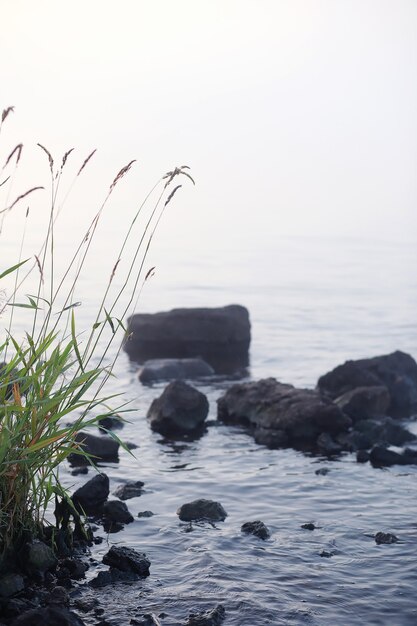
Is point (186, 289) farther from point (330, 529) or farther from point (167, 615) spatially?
point (167, 615)

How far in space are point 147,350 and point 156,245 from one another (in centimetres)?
3306

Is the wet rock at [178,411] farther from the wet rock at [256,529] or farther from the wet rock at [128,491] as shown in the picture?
the wet rock at [256,529]

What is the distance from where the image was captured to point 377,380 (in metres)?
17.2

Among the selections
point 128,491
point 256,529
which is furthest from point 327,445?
point 256,529

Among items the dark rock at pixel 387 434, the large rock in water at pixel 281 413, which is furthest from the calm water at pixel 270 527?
the dark rock at pixel 387 434

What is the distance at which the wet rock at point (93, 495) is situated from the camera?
33.3 feet

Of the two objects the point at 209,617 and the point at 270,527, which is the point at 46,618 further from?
the point at 270,527

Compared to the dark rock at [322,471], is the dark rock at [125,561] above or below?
above

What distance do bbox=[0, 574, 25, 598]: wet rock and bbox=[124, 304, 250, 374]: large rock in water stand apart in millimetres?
14842

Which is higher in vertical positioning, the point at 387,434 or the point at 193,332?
the point at 193,332

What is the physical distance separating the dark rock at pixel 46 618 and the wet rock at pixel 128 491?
13.5ft

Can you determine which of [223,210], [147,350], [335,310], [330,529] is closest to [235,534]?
[330,529]

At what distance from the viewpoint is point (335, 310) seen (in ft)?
97.2

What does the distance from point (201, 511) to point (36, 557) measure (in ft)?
9.41
